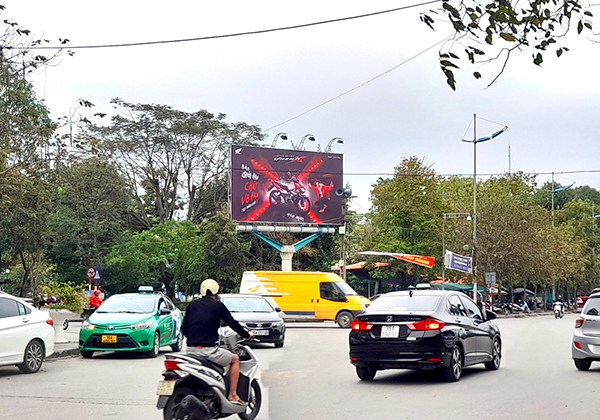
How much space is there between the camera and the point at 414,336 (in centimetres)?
1316

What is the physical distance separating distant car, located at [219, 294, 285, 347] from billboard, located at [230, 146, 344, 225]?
21.4 metres

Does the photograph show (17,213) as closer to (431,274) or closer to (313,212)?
(313,212)

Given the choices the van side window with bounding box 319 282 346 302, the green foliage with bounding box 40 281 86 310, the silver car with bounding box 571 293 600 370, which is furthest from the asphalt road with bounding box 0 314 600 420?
the green foliage with bounding box 40 281 86 310

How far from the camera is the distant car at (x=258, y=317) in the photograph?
22469 millimetres

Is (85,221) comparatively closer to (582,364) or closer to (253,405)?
(582,364)

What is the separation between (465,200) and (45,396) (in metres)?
54.5

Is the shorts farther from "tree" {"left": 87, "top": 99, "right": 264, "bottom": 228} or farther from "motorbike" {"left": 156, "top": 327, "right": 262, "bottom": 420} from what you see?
"tree" {"left": 87, "top": 99, "right": 264, "bottom": 228}

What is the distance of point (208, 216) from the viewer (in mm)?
65375

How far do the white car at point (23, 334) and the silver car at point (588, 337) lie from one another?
10.1 metres

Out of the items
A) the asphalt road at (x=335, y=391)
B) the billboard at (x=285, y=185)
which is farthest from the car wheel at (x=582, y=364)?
the billboard at (x=285, y=185)

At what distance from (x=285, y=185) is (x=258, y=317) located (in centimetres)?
2405

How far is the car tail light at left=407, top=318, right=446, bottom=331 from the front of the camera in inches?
517

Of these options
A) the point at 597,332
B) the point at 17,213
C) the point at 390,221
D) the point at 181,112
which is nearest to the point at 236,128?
the point at 181,112

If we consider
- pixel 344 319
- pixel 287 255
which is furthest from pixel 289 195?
pixel 344 319
